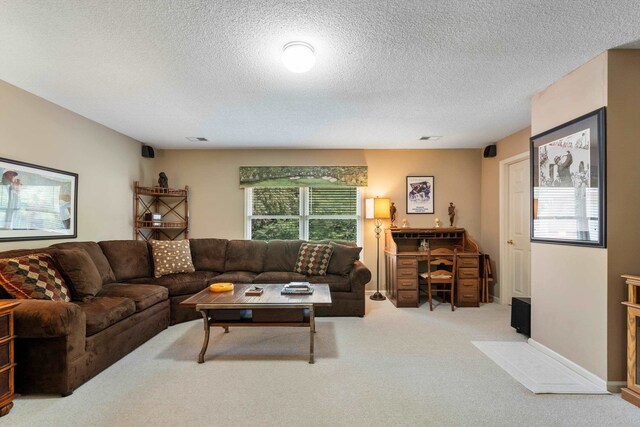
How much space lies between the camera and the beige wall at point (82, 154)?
9.09ft

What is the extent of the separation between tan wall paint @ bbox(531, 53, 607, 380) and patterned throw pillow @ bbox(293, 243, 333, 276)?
2333 millimetres

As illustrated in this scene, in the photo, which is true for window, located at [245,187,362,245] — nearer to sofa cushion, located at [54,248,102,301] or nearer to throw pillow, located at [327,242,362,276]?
throw pillow, located at [327,242,362,276]

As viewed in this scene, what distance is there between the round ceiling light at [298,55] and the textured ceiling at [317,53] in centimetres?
7

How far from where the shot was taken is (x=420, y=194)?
501 centimetres

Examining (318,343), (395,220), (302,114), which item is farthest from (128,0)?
(395,220)

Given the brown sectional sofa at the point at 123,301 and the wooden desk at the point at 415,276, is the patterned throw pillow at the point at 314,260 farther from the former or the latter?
the wooden desk at the point at 415,276

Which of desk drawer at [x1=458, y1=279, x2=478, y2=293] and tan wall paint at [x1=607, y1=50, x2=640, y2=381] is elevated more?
tan wall paint at [x1=607, y1=50, x2=640, y2=381]

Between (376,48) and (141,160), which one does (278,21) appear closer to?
(376,48)

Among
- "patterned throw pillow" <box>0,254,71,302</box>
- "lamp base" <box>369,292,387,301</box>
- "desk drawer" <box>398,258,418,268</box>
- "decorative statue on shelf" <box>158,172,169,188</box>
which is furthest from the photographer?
"decorative statue on shelf" <box>158,172,169,188</box>

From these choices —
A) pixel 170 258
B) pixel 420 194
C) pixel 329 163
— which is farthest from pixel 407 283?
pixel 170 258

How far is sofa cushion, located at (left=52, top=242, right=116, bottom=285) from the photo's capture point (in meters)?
3.25

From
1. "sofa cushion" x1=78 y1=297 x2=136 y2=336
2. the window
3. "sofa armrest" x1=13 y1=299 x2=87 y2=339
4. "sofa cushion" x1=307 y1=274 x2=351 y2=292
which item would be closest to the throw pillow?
"sofa cushion" x1=307 y1=274 x2=351 y2=292

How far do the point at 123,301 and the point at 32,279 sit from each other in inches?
25.9

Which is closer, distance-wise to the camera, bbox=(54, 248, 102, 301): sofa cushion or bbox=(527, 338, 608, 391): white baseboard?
bbox=(527, 338, 608, 391): white baseboard
